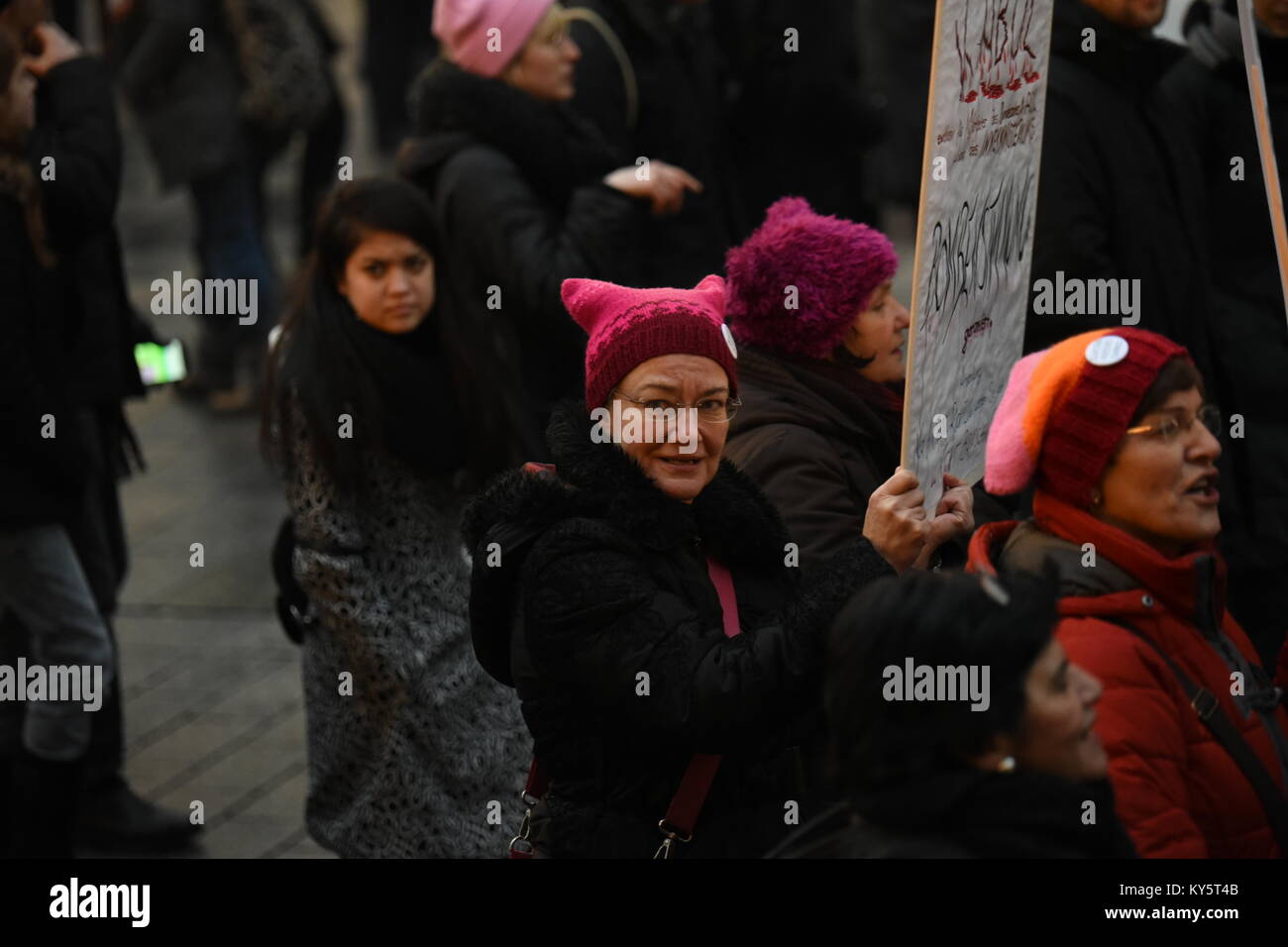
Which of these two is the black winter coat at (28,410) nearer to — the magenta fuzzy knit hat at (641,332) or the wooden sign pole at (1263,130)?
the magenta fuzzy knit hat at (641,332)

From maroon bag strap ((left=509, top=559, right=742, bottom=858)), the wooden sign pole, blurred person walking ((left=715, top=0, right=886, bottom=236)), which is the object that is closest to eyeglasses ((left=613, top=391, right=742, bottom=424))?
maroon bag strap ((left=509, top=559, right=742, bottom=858))

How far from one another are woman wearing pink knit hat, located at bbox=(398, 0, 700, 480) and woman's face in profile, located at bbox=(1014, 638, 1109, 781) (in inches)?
111

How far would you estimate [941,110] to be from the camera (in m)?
3.21

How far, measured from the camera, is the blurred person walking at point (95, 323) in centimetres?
498

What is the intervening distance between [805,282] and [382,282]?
4.08ft

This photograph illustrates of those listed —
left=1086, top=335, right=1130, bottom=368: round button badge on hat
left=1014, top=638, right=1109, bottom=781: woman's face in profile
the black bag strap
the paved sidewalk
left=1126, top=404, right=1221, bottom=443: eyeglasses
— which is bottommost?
the paved sidewalk

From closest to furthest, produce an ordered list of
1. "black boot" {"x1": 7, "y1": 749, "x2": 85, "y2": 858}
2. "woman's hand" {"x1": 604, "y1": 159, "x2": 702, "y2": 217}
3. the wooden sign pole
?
the wooden sign pole, "black boot" {"x1": 7, "y1": 749, "x2": 85, "y2": 858}, "woman's hand" {"x1": 604, "y1": 159, "x2": 702, "y2": 217}

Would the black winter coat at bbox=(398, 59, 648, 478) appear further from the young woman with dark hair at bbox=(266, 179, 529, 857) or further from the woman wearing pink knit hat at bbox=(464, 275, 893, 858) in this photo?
the woman wearing pink knit hat at bbox=(464, 275, 893, 858)

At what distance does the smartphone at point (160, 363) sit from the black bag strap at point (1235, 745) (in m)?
3.32

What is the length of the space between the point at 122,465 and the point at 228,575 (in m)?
2.05

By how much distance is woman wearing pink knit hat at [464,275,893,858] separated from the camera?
2998 mm

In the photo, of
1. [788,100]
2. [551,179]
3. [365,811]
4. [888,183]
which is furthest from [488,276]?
[888,183]

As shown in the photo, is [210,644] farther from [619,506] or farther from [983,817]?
[983,817]

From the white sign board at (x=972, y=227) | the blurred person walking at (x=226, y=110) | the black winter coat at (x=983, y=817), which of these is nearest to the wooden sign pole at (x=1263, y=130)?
the white sign board at (x=972, y=227)
